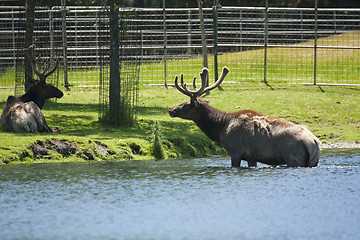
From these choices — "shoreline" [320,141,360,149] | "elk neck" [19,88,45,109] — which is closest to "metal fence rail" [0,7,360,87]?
"elk neck" [19,88,45,109]

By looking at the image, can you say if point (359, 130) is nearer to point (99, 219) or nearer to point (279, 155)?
point (279, 155)

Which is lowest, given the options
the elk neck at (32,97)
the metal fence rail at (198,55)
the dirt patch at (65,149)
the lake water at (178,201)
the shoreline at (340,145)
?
the lake water at (178,201)

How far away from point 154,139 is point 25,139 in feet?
9.74

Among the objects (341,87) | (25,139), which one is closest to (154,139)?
(25,139)

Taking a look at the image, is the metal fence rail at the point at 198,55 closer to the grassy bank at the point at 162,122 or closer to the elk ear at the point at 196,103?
the grassy bank at the point at 162,122

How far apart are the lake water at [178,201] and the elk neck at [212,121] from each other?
0.68 metres

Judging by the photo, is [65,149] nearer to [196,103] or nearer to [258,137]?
[196,103]

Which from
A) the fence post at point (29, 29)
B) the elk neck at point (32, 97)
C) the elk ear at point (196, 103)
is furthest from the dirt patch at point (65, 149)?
the fence post at point (29, 29)

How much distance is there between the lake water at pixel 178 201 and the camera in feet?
28.7

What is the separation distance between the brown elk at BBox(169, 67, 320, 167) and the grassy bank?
1.55 m

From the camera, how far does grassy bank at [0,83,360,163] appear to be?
14.4 meters

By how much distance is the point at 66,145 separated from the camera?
569 inches

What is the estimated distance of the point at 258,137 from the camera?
1291 cm

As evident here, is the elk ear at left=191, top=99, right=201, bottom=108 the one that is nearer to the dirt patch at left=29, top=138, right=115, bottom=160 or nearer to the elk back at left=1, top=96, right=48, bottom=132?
the dirt patch at left=29, top=138, right=115, bottom=160
